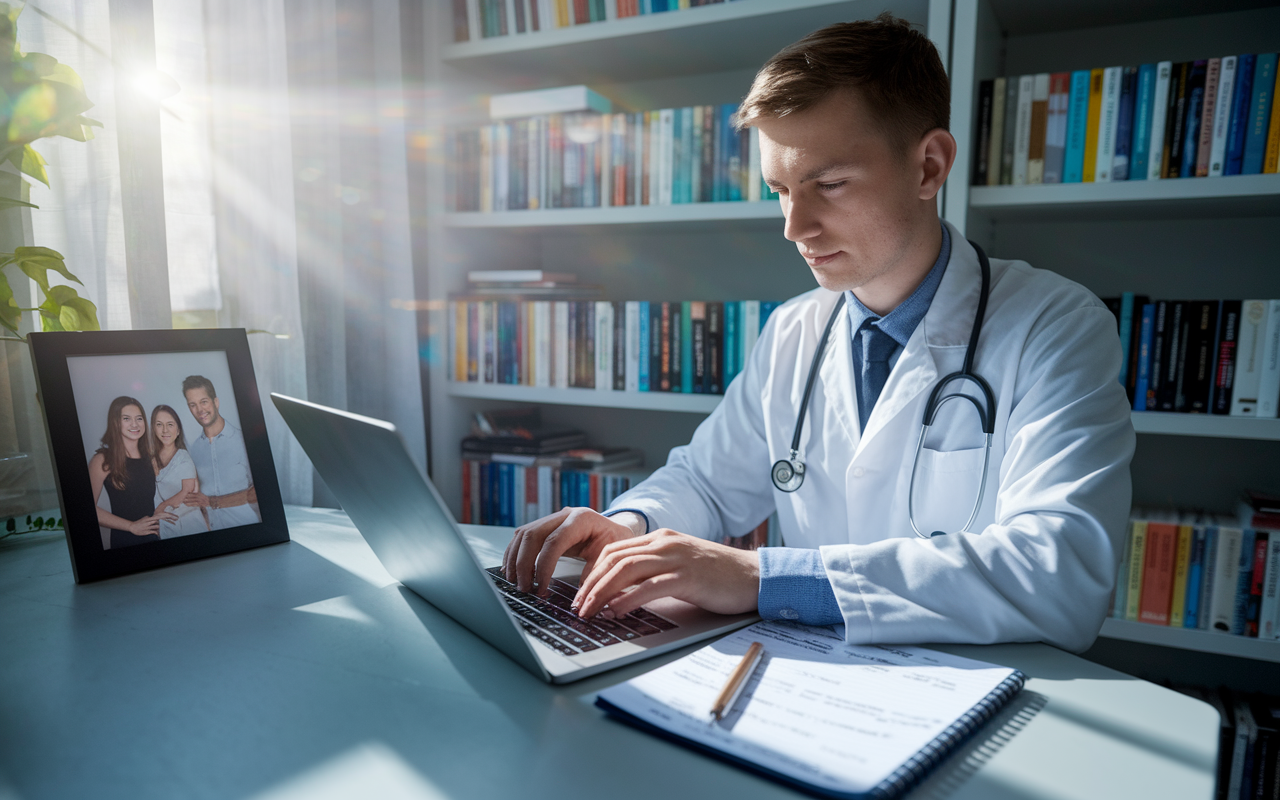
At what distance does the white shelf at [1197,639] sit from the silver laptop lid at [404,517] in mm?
1208

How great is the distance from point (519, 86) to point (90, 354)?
1528mm

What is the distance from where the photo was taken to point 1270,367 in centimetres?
138

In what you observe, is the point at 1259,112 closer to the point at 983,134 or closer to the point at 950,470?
the point at 983,134

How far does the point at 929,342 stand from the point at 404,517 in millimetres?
777

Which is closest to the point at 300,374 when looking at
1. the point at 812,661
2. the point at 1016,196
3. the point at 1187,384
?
the point at 812,661

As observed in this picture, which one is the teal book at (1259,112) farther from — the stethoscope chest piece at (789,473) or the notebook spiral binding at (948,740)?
the notebook spiral binding at (948,740)

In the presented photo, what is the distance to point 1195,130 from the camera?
139cm

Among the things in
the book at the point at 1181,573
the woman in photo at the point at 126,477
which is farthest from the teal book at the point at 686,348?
the woman in photo at the point at 126,477

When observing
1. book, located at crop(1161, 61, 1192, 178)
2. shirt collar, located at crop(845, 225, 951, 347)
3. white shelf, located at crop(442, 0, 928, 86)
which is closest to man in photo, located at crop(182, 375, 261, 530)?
shirt collar, located at crop(845, 225, 951, 347)

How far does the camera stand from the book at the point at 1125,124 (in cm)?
143

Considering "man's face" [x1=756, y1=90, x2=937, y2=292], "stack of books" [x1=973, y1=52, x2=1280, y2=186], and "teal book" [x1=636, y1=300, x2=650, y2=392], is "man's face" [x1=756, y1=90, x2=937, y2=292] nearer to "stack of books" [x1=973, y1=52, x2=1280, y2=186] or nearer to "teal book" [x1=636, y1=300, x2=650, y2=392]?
"stack of books" [x1=973, y1=52, x2=1280, y2=186]

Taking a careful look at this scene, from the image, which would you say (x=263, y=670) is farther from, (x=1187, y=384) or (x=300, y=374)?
(x=1187, y=384)

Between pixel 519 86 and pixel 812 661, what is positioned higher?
pixel 519 86

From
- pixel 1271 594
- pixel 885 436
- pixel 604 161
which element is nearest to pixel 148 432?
pixel 885 436
